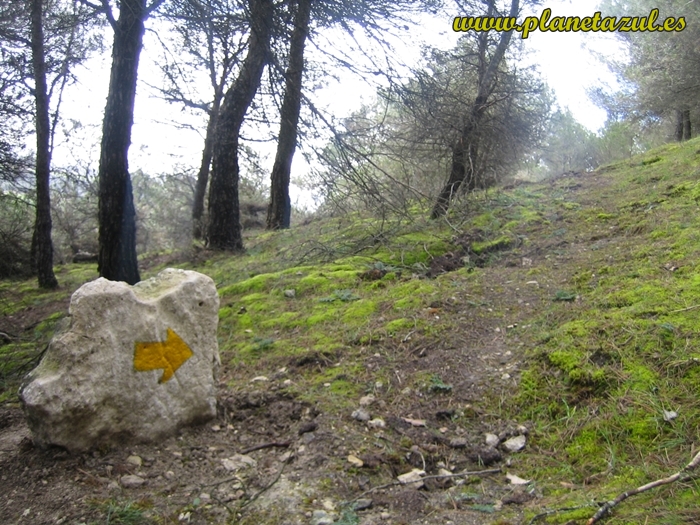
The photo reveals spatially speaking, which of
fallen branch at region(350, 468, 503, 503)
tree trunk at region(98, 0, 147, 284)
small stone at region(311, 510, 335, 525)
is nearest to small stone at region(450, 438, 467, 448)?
fallen branch at region(350, 468, 503, 503)

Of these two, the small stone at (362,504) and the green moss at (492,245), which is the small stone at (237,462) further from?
the green moss at (492,245)

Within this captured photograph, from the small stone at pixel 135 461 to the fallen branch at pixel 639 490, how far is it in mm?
2319

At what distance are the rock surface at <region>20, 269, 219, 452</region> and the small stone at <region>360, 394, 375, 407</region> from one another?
3.28 feet

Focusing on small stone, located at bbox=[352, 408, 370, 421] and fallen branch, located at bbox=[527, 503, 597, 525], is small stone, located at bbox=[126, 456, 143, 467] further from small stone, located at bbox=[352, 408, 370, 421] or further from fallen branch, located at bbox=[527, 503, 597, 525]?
fallen branch, located at bbox=[527, 503, 597, 525]

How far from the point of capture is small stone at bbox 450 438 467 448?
3238 millimetres

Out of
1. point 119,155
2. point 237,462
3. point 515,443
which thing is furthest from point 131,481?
point 119,155

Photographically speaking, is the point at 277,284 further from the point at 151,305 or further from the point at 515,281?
the point at 151,305

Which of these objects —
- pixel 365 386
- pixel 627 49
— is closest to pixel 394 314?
pixel 365 386

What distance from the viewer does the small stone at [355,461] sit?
306 cm

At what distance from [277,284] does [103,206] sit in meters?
2.53

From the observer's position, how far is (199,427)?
3.55m

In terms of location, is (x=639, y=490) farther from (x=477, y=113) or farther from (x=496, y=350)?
(x=477, y=113)

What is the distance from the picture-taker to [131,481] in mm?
2893

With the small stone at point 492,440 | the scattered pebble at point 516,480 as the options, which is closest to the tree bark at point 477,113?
the small stone at point 492,440
